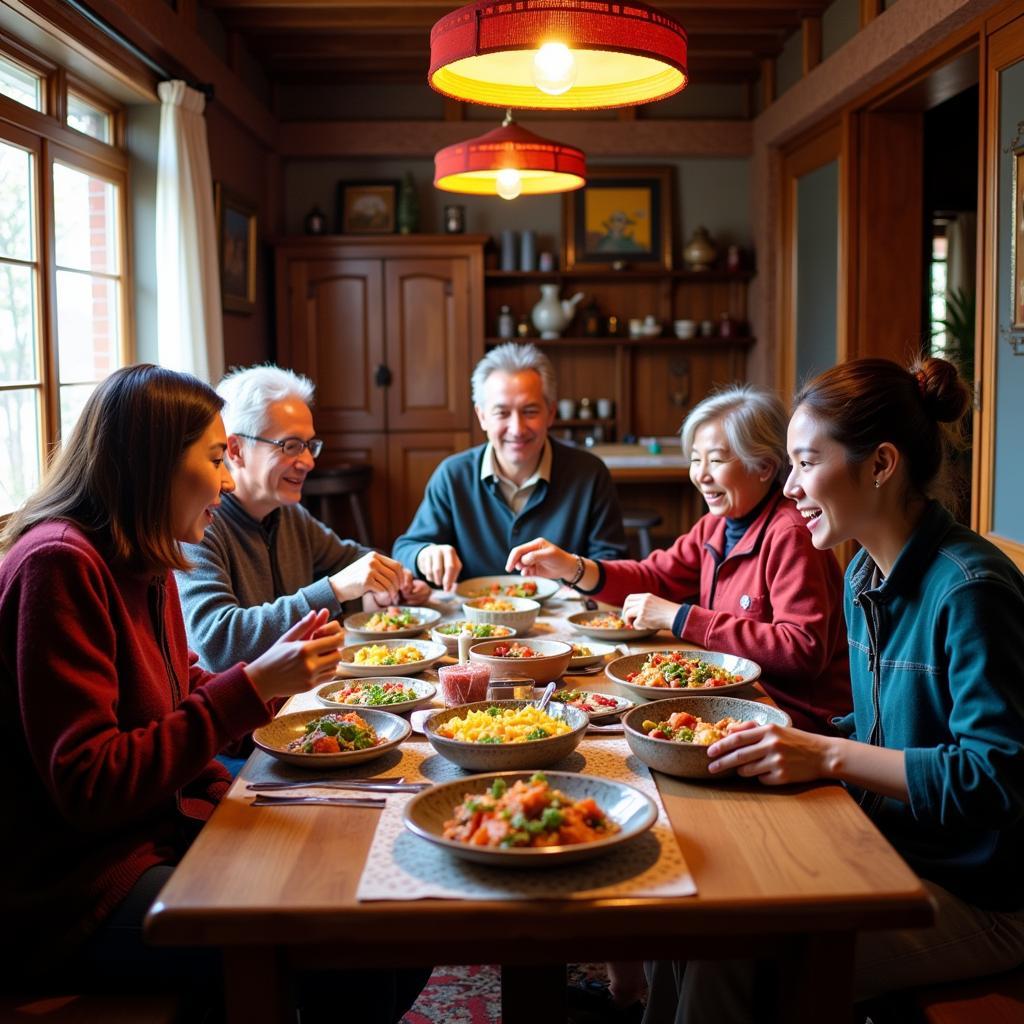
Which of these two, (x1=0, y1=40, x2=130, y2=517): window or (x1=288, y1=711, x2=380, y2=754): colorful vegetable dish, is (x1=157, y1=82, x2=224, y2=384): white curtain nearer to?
(x1=0, y1=40, x2=130, y2=517): window

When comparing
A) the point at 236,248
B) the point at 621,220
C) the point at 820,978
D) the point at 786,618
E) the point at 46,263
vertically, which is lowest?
the point at 820,978

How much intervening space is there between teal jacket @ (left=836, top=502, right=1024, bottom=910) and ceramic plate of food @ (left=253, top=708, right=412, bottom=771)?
2.41 ft

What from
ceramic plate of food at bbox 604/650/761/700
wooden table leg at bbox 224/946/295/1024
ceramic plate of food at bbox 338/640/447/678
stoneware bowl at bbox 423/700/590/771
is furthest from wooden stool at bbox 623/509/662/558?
wooden table leg at bbox 224/946/295/1024

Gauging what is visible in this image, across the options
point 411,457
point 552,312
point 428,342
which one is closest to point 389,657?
point 411,457

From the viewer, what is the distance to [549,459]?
3406mm

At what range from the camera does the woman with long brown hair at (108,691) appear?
143 cm

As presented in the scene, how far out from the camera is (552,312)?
6.57m

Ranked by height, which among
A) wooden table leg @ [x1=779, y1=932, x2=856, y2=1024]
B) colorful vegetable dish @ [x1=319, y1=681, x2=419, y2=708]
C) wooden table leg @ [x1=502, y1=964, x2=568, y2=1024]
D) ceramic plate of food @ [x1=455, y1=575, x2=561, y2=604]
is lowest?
wooden table leg @ [x1=502, y1=964, x2=568, y2=1024]

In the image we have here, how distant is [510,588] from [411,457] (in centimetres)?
360

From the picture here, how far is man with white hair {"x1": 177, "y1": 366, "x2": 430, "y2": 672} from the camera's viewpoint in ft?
7.57

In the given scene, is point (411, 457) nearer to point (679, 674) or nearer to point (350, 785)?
point (679, 674)

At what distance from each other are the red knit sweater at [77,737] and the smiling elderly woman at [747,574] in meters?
1.04

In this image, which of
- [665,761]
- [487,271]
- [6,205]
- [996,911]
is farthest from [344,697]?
[487,271]

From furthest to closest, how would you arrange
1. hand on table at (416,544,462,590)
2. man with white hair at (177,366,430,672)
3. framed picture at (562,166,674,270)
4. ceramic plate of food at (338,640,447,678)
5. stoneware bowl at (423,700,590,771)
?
framed picture at (562,166,674,270)
hand on table at (416,544,462,590)
man with white hair at (177,366,430,672)
ceramic plate of food at (338,640,447,678)
stoneware bowl at (423,700,590,771)
